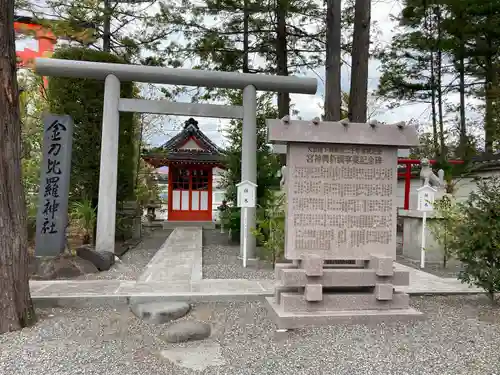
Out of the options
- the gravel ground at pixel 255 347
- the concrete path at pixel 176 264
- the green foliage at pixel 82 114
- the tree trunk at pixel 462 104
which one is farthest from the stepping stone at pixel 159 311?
the tree trunk at pixel 462 104

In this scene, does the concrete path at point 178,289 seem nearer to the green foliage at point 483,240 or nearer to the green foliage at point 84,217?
the green foliage at point 483,240

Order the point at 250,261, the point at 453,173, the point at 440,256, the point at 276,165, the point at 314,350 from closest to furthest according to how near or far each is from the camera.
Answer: the point at 314,350 → the point at 250,261 → the point at 440,256 → the point at 276,165 → the point at 453,173

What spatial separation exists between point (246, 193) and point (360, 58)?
3.68m

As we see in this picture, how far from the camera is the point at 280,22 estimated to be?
10.8 metres

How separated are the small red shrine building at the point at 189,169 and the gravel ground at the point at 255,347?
10988 millimetres

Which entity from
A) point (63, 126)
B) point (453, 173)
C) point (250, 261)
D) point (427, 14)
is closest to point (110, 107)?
point (63, 126)

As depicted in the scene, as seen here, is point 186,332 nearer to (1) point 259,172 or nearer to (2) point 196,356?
(2) point 196,356

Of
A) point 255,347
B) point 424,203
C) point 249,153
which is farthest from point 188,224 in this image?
point 255,347

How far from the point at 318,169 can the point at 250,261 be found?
349 cm

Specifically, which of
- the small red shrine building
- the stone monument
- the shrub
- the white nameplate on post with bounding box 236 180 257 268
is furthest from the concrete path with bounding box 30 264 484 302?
the small red shrine building

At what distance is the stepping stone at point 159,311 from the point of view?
4.20 m

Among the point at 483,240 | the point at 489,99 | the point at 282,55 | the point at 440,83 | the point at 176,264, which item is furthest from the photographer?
the point at 440,83

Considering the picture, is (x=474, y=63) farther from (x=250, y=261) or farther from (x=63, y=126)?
(x=63, y=126)

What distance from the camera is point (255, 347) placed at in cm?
358
